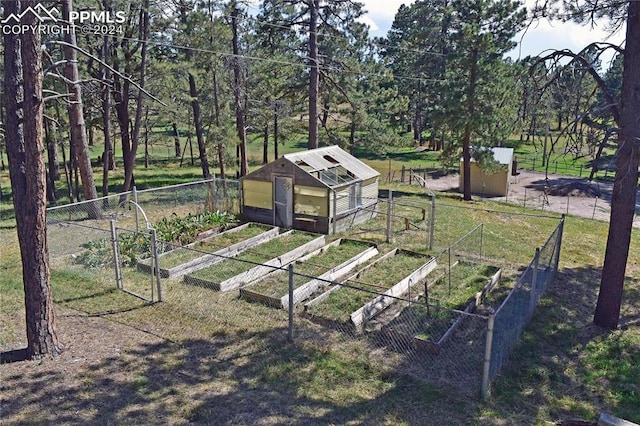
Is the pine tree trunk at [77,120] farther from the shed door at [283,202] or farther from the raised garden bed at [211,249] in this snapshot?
the shed door at [283,202]

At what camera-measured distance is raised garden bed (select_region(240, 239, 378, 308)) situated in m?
9.77

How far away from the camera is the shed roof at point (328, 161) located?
52.1 ft

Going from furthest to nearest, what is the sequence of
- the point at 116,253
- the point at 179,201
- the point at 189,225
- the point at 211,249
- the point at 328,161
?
the point at 179,201 < the point at 328,161 < the point at 189,225 < the point at 211,249 < the point at 116,253

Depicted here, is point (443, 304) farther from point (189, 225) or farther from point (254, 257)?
point (189, 225)

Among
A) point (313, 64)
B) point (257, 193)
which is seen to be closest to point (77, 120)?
point (257, 193)

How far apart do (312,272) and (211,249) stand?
324cm

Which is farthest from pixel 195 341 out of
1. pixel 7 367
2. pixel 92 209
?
pixel 92 209

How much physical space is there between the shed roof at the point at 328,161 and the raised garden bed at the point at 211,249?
239 centimetres

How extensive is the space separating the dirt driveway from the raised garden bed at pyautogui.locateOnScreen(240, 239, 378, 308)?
336 inches

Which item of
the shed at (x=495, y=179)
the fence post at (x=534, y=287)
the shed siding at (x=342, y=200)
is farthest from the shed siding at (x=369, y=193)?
the shed at (x=495, y=179)

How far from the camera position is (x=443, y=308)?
21.5 ft

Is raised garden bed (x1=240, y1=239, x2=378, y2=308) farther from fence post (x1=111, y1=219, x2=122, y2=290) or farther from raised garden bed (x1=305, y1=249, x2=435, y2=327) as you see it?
fence post (x1=111, y1=219, x2=122, y2=290)

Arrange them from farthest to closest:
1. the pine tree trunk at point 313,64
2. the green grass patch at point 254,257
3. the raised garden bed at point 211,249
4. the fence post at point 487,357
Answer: the pine tree trunk at point 313,64 < the raised garden bed at point 211,249 < the green grass patch at point 254,257 < the fence post at point 487,357

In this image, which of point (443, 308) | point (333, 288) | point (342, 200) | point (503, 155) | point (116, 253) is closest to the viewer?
point (443, 308)
